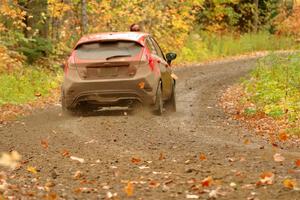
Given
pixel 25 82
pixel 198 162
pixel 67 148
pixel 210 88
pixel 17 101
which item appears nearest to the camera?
pixel 198 162

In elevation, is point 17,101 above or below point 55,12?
below

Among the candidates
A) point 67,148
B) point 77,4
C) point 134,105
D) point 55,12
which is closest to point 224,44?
point 77,4

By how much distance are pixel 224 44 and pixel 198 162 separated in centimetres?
2902

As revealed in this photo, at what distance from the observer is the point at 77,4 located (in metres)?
29.2

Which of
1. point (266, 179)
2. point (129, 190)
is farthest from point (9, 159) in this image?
point (266, 179)

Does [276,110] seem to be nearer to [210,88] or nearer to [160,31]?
[210,88]

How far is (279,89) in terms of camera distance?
16.9 m

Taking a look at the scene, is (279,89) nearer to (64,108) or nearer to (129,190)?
(64,108)

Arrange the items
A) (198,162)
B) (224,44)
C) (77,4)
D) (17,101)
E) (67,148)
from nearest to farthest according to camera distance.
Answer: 1. (198,162)
2. (67,148)
3. (17,101)
4. (77,4)
5. (224,44)

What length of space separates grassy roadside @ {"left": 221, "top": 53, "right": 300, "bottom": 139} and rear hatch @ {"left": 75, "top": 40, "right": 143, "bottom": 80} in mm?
2505

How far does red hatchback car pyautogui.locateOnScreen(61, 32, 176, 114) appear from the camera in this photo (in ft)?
47.0

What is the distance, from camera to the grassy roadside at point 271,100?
43.1ft

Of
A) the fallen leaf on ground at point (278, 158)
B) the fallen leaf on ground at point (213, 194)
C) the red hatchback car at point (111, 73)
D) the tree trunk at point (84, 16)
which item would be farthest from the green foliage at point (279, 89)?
the tree trunk at point (84, 16)

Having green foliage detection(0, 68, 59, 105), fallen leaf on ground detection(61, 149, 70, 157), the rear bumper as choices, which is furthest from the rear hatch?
fallen leaf on ground detection(61, 149, 70, 157)
